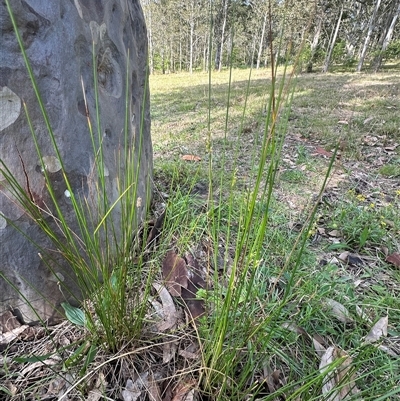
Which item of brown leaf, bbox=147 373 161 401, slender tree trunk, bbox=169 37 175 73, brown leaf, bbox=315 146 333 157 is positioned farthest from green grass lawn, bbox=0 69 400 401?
slender tree trunk, bbox=169 37 175 73

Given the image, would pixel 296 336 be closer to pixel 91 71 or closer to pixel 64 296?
pixel 64 296

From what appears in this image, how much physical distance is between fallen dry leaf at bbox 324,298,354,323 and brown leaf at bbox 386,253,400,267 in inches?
18.3

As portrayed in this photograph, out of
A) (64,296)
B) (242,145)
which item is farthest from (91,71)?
(242,145)

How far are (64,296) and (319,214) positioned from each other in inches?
55.3

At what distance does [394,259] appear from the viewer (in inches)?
53.1

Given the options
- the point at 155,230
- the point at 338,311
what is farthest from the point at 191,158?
the point at 338,311

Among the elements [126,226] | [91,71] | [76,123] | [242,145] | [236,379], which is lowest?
[242,145]

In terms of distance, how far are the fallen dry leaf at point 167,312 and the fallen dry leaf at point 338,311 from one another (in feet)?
1.82

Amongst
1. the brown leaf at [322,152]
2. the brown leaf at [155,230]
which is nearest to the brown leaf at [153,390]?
the brown leaf at [155,230]

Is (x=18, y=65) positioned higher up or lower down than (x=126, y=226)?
higher up

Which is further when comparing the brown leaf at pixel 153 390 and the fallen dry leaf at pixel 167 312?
the fallen dry leaf at pixel 167 312

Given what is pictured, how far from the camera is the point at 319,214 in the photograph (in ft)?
5.64

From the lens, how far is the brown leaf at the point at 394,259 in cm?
133

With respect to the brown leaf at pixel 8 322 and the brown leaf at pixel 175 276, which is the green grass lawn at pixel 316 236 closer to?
the brown leaf at pixel 175 276
